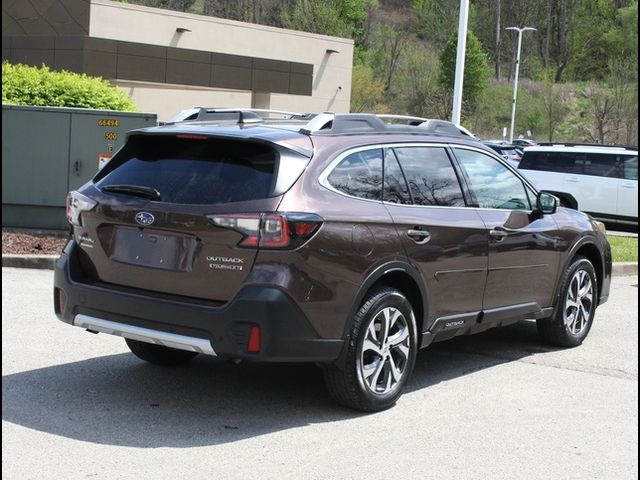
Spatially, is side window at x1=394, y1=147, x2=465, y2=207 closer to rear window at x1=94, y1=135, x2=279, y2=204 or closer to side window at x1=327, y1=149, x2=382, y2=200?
side window at x1=327, y1=149, x2=382, y2=200

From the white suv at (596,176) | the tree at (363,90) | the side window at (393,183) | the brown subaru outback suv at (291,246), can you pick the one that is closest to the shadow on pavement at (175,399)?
the brown subaru outback suv at (291,246)

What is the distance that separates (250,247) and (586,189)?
59.6ft

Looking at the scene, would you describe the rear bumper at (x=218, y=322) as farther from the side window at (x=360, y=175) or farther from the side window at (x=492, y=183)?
the side window at (x=492, y=183)

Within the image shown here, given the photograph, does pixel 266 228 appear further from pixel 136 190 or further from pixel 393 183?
pixel 393 183

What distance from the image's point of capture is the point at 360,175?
19.4ft

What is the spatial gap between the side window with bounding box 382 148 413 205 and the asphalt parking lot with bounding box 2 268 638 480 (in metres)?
1.30

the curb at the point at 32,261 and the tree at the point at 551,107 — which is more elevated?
the tree at the point at 551,107

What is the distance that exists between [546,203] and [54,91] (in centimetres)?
1009

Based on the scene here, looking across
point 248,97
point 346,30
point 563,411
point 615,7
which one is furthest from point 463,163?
point 615,7

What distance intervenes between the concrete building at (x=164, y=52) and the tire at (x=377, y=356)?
30.6m

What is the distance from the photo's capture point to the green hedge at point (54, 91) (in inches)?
597

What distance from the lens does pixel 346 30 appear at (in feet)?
302

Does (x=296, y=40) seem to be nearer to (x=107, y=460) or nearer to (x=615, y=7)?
(x=107, y=460)

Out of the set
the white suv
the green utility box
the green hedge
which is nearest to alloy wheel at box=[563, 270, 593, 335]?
the green utility box
